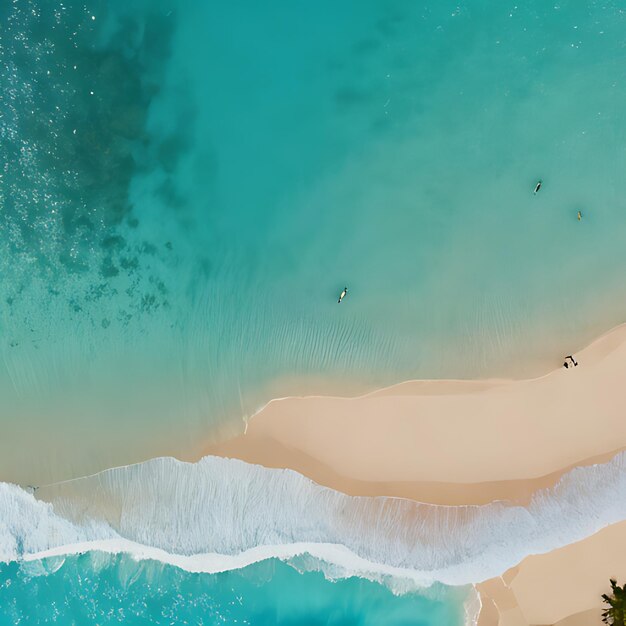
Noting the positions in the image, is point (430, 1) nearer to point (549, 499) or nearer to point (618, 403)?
point (618, 403)

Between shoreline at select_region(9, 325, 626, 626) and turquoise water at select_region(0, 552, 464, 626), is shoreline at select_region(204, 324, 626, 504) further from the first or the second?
turquoise water at select_region(0, 552, 464, 626)

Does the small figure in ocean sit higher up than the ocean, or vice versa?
the ocean

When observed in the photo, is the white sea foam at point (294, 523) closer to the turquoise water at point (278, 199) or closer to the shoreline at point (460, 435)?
the shoreline at point (460, 435)

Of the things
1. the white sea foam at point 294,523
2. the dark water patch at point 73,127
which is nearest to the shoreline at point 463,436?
the white sea foam at point 294,523

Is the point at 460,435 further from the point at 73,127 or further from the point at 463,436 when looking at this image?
the point at 73,127

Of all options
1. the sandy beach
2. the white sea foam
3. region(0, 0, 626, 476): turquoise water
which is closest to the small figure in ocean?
the sandy beach
